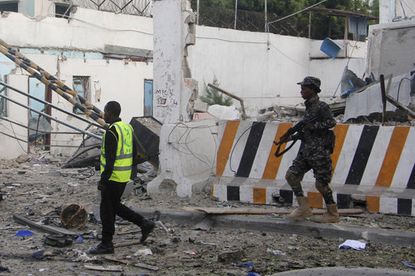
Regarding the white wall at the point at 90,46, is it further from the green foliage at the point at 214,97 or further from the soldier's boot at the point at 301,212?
the soldier's boot at the point at 301,212

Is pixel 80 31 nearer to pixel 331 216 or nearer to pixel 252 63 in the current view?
pixel 252 63

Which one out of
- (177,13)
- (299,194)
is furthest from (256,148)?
(177,13)

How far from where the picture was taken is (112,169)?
6488mm

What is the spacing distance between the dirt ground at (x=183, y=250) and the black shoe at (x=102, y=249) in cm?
8

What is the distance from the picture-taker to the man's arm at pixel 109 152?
646 cm

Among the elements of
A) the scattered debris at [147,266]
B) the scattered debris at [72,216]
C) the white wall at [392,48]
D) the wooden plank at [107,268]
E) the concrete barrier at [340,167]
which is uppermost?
the white wall at [392,48]

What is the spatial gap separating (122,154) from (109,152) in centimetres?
19

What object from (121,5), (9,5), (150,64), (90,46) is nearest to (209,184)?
(90,46)

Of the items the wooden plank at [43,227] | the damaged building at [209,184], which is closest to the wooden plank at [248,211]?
the damaged building at [209,184]

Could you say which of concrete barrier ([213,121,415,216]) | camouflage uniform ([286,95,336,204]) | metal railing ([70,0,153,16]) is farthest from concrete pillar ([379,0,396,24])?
camouflage uniform ([286,95,336,204])

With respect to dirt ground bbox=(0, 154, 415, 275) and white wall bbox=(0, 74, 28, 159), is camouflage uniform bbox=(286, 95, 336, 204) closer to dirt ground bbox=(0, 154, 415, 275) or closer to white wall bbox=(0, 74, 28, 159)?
dirt ground bbox=(0, 154, 415, 275)

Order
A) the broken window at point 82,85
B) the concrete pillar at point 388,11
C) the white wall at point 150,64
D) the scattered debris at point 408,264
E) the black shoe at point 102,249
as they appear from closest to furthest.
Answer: the scattered debris at point 408,264
the black shoe at point 102,249
the concrete pillar at point 388,11
the white wall at point 150,64
the broken window at point 82,85

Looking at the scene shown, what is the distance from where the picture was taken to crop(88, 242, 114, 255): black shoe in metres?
6.43

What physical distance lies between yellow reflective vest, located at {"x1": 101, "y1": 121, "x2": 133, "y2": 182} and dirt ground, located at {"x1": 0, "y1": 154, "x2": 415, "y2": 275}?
2.54 feet
